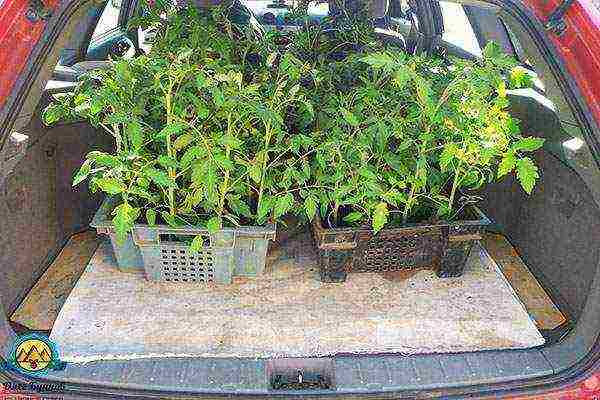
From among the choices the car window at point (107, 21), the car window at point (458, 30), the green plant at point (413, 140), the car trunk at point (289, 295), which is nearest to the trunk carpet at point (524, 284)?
the car trunk at point (289, 295)

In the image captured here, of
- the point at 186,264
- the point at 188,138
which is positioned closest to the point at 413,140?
the point at 188,138

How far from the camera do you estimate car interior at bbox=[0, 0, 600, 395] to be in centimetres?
154

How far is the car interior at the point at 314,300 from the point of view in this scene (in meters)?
1.54

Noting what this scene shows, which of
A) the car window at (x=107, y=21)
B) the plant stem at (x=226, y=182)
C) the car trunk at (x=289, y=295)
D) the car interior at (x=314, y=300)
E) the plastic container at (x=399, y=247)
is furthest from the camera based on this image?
the car window at (x=107, y=21)

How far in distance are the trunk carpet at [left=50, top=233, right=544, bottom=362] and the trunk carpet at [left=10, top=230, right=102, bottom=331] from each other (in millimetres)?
95

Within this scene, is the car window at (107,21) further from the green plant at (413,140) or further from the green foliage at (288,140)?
the green plant at (413,140)

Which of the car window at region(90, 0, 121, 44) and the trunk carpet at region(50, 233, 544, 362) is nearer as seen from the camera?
the trunk carpet at region(50, 233, 544, 362)

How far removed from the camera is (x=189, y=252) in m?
1.89

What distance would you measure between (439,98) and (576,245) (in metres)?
0.66

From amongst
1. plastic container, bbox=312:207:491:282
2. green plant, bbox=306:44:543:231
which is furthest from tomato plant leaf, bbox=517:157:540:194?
plastic container, bbox=312:207:491:282

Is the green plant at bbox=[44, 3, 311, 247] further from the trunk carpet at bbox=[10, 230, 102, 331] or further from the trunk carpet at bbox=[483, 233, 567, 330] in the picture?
the trunk carpet at bbox=[483, 233, 567, 330]

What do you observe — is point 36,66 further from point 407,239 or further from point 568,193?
point 568,193

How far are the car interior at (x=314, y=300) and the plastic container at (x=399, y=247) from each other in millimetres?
49

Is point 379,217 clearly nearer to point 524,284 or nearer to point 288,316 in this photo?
point 288,316
